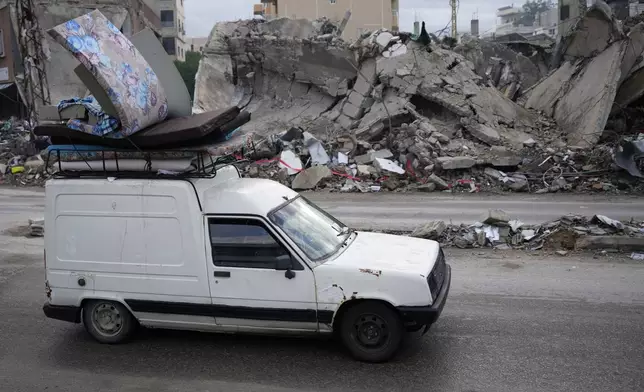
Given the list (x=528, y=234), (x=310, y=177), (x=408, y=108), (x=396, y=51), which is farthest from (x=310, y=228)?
(x=396, y=51)

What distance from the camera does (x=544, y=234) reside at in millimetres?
9703

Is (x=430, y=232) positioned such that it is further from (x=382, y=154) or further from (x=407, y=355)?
(x=382, y=154)

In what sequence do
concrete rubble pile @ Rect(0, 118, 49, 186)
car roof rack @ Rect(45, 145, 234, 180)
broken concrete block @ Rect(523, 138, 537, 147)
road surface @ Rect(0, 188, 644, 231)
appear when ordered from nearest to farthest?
1. car roof rack @ Rect(45, 145, 234, 180)
2. road surface @ Rect(0, 188, 644, 231)
3. broken concrete block @ Rect(523, 138, 537, 147)
4. concrete rubble pile @ Rect(0, 118, 49, 186)

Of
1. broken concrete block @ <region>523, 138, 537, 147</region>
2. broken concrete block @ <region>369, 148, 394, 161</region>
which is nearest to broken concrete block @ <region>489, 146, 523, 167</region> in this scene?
broken concrete block @ <region>523, 138, 537, 147</region>

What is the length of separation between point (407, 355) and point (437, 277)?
764 millimetres

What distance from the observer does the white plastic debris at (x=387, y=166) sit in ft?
63.5

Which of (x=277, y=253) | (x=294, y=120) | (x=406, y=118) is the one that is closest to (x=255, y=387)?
(x=277, y=253)

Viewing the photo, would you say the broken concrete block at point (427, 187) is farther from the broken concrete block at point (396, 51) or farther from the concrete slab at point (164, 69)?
the concrete slab at point (164, 69)

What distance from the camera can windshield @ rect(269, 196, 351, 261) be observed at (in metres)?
5.21

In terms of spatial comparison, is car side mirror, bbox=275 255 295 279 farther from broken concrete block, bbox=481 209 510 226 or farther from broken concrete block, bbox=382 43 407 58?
broken concrete block, bbox=382 43 407 58

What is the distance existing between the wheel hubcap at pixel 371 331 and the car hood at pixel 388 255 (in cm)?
44

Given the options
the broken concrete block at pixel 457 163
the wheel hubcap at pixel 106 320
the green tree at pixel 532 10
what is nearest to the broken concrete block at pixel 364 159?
the broken concrete block at pixel 457 163

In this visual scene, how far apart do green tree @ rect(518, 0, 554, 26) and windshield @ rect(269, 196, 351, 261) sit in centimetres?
13454

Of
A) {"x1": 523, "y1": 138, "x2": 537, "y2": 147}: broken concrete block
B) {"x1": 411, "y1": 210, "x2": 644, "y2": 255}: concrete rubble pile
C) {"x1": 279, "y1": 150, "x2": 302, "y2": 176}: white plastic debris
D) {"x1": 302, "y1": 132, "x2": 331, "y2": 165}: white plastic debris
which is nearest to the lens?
{"x1": 411, "y1": 210, "x2": 644, "y2": 255}: concrete rubble pile
